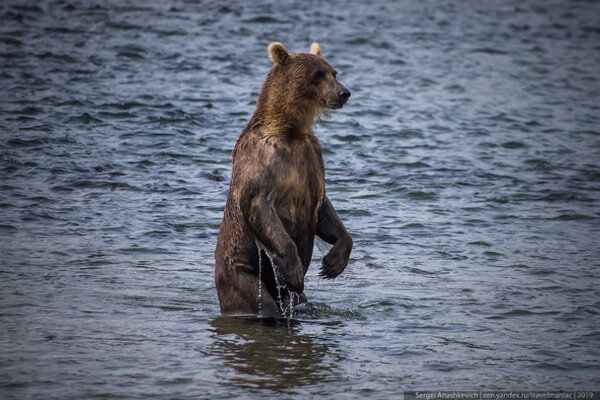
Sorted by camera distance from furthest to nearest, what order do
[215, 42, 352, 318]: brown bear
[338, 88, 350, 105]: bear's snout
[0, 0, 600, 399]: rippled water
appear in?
[338, 88, 350, 105]: bear's snout < [215, 42, 352, 318]: brown bear < [0, 0, 600, 399]: rippled water

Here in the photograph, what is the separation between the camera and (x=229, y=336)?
6246 mm

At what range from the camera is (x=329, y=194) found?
10734mm

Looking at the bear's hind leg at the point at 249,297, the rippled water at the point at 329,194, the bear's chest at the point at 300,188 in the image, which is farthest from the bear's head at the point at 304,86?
the rippled water at the point at 329,194

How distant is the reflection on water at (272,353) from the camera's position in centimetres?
547

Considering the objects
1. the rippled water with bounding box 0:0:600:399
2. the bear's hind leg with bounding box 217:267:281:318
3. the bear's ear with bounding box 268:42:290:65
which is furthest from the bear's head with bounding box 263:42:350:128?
the rippled water with bounding box 0:0:600:399

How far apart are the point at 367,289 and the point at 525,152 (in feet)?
21.1

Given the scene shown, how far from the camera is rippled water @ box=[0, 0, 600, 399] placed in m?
5.80

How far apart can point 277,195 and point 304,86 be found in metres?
0.87

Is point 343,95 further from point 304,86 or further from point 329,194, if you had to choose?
point 329,194

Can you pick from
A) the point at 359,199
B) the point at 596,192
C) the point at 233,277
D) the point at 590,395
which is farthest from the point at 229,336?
the point at 596,192

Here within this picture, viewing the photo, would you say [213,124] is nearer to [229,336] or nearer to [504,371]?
[229,336]

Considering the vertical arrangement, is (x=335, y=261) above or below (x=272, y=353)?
above

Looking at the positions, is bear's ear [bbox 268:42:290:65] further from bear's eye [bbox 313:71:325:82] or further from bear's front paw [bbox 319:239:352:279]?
bear's front paw [bbox 319:239:352:279]

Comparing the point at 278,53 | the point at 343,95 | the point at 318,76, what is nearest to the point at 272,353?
the point at 343,95
